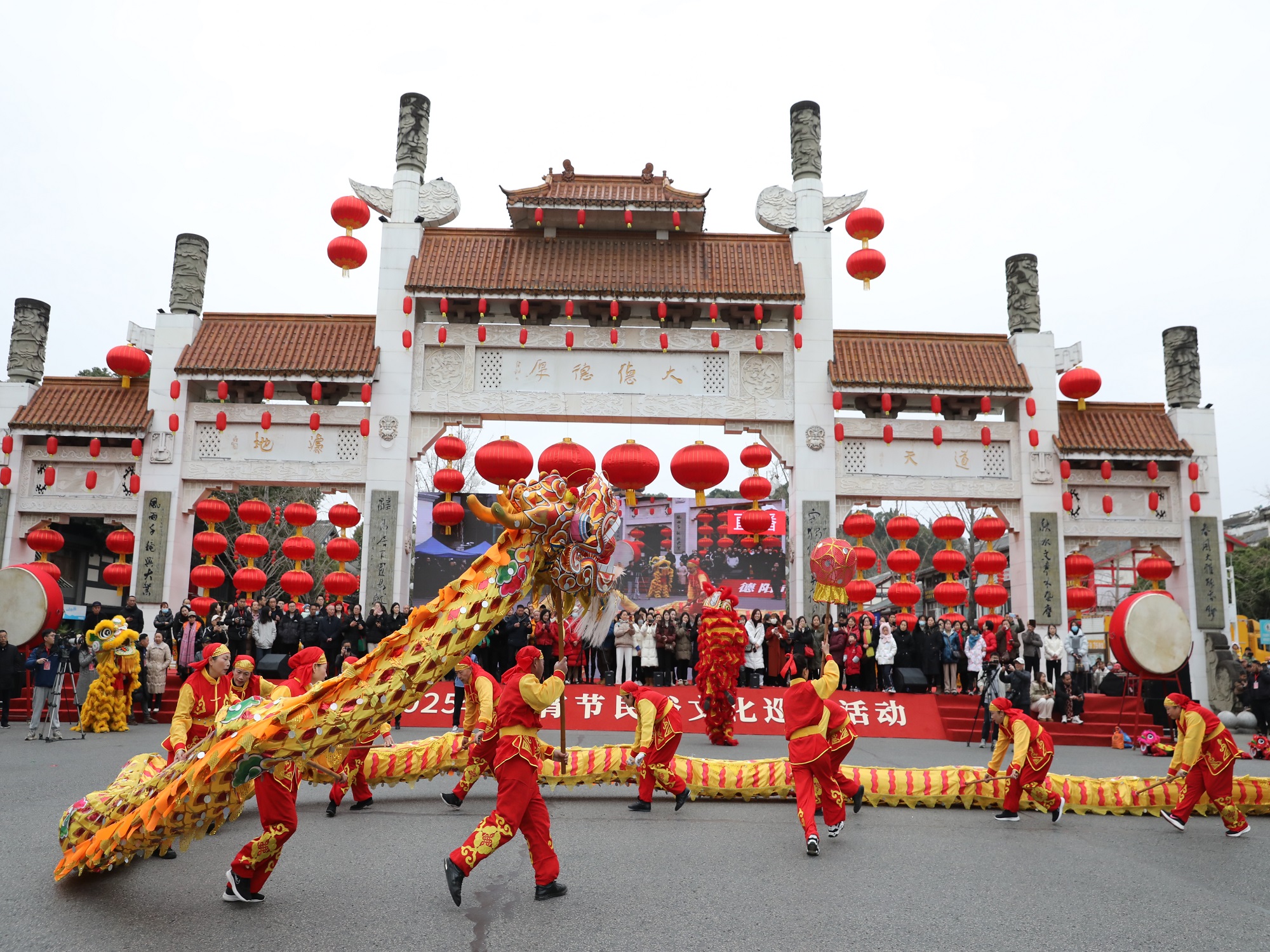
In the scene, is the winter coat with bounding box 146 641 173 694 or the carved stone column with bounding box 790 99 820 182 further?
the carved stone column with bounding box 790 99 820 182

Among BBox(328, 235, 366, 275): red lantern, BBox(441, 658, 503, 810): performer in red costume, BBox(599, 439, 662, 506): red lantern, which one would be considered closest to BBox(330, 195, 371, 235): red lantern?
BBox(328, 235, 366, 275): red lantern

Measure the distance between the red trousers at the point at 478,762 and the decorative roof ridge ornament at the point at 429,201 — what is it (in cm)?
1151

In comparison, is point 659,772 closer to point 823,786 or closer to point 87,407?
point 823,786

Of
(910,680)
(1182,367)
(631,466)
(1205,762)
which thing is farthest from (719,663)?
(1182,367)

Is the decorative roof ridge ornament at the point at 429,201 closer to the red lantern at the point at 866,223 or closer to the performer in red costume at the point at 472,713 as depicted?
the red lantern at the point at 866,223

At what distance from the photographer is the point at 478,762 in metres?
5.89

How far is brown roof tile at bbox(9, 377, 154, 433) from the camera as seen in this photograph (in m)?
15.1

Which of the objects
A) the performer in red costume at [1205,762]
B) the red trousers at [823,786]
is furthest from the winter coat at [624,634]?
the performer in red costume at [1205,762]

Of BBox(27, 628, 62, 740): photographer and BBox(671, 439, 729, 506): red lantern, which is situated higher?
BBox(671, 439, 729, 506): red lantern

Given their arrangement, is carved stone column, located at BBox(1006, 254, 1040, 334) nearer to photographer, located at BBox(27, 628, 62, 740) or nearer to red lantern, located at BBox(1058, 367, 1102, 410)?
red lantern, located at BBox(1058, 367, 1102, 410)

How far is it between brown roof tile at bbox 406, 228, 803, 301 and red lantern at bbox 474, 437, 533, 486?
4344mm

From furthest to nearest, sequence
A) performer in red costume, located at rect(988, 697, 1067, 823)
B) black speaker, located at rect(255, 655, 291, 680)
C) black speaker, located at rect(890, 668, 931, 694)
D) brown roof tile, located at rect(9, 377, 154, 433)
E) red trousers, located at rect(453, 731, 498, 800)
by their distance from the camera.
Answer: brown roof tile, located at rect(9, 377, 154, 433)
black speaker, located at rect(890, 668, 931, 694)
black speaker, located at rect(255, 655, 291, 680)
performer in red costume, located at rect(988, 697, 1067, 823)
red trousers, located at rect(453, 731, 498, 800)

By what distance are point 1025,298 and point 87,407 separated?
54.0 feet

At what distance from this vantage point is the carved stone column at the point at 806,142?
53.5ft
